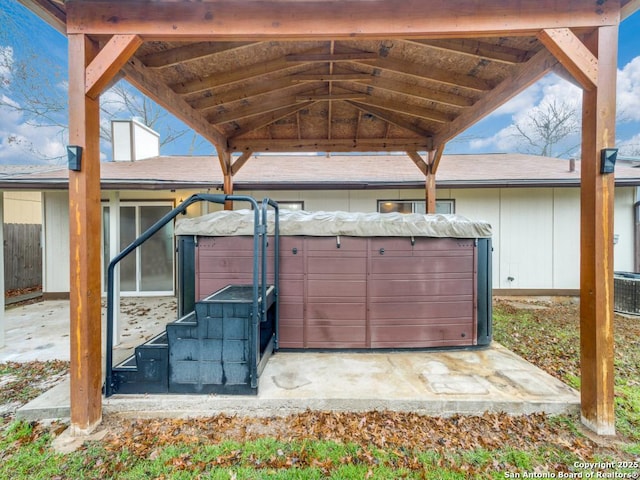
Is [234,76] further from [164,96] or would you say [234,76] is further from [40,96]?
[40,96]

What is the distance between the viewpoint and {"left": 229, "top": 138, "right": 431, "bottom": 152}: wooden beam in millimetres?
5562

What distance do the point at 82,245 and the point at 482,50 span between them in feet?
14.0

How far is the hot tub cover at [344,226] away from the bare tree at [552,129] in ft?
57.6

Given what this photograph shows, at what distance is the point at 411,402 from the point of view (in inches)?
100

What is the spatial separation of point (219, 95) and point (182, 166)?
5015 mm

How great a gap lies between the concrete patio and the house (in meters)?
3.76

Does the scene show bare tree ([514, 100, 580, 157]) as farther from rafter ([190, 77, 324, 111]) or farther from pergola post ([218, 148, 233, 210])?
pergola post ([218, 148, 233, 210])

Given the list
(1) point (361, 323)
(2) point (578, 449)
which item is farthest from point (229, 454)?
(2) point (578, 449)

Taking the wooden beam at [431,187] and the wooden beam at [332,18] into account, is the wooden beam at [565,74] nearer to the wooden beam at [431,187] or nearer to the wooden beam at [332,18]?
the wooden beam at [332,18]

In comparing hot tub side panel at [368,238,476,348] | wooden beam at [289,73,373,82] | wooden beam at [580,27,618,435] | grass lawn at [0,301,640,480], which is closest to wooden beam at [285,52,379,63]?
wooden beam at [289,73,373,82]

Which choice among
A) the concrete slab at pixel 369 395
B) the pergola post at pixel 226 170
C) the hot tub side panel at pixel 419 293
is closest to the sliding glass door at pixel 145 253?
the pergola post at pixel 226 170

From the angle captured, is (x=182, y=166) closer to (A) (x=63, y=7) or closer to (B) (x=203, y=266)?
(B) (x=203, y=266)

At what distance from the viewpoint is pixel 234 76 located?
3.62m

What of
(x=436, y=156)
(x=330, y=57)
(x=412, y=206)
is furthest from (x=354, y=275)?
(x=412, y=206)
